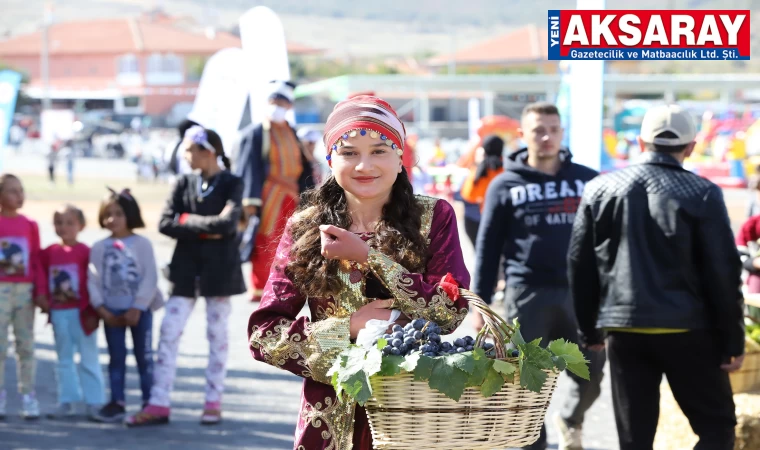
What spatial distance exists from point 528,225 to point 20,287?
3.33m

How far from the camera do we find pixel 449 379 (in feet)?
8.84

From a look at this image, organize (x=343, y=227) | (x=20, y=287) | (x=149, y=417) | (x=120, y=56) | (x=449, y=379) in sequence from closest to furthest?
(x=449, y=379)
(x=343, y=227)
(x=149, y=417)
(x=20, y=287)
(x=120, y=56)

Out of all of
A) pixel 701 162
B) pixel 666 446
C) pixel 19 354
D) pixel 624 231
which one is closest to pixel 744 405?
pixel 666 446

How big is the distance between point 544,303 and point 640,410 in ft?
3.57

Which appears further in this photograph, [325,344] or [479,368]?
[325,344]

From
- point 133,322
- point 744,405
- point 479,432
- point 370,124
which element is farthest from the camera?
point 133,322

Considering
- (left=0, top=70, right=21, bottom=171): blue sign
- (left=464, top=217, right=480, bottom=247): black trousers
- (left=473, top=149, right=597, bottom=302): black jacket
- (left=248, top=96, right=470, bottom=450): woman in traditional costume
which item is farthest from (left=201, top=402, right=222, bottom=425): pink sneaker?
(left=464, top=217, right=480, bottom=247): black trousers

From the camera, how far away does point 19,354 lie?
7098 millimetres

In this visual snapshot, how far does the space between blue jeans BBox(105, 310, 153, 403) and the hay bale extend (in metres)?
3.23

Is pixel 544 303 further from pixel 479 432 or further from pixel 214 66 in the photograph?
pixel 214 66

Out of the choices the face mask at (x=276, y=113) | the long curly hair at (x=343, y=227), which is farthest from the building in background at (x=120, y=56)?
the long curly hair at (x=343, y=227)

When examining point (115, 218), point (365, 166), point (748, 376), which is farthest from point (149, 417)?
point (365, 166)

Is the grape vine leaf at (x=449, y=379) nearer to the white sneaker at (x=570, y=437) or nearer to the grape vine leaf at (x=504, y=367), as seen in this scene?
the grape vine leaf at (x=504, y=367)

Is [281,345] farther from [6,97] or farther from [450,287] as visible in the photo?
[6,97]
